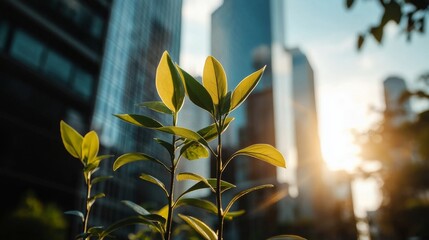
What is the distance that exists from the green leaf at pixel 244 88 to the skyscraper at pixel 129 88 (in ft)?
94.1

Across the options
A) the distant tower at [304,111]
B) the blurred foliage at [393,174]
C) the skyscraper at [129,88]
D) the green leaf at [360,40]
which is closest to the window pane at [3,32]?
the skyscraper at [129,88]

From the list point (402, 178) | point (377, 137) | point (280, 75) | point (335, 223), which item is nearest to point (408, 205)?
point (402, 178)

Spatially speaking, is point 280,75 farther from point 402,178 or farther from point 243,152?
point 243,152

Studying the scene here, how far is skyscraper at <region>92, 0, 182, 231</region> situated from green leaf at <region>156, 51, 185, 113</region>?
2866cm

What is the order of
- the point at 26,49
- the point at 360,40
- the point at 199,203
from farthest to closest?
the point at 26,49 → the point at 360,40 → the point at 199,203

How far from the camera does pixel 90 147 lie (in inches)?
45.8

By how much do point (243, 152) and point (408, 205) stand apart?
3046cm

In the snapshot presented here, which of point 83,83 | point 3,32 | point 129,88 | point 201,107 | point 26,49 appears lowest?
point 201,107

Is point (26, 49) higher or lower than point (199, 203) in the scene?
higher

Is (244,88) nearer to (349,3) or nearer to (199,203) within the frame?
(199,203)

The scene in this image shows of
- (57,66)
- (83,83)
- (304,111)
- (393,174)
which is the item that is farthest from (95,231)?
(304,111)

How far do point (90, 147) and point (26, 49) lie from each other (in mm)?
21431

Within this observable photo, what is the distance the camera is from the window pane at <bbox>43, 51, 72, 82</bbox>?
2127 centimetres

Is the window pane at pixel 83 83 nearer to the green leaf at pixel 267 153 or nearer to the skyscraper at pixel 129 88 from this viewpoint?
the skyscraper at pixel 129 88
